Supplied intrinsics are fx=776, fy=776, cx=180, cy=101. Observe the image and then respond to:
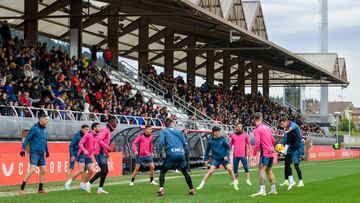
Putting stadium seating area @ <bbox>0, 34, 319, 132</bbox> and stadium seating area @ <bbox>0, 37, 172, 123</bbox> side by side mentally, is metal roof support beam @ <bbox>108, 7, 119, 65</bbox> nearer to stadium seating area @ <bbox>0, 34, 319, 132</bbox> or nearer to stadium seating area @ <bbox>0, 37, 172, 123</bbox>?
stadium seating area @ <bbox>0, 34, 319, 132</bbox>

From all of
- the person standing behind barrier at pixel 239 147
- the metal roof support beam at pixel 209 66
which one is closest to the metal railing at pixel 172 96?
the metal roof support beam at pixel 209 66

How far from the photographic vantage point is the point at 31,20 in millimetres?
44125

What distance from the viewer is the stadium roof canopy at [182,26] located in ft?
140

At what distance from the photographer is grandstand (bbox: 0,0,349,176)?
32.3 m

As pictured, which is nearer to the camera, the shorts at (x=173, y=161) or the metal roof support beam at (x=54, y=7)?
the shorts at (x=173, y=161)

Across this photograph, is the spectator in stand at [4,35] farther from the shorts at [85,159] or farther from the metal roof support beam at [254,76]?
the metal roof support beam at [254,76]

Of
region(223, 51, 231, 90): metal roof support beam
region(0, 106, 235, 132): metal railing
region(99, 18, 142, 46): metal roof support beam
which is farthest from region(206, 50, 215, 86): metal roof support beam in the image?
region(0, 106, 235, 132): metal railing

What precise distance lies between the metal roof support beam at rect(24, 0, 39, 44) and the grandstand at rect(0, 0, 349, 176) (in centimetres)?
6

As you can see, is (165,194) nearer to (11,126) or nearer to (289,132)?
(289,132)

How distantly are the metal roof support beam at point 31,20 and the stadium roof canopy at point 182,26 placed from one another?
2.17ft

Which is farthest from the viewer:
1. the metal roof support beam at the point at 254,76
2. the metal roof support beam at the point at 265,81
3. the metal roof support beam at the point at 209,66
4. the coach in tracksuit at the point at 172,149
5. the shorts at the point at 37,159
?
the metal roof support beam at the point at 265,81

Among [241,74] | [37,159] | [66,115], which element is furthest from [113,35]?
[37,159]

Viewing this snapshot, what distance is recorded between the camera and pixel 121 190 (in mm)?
22250

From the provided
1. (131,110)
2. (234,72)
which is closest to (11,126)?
(131,110)
